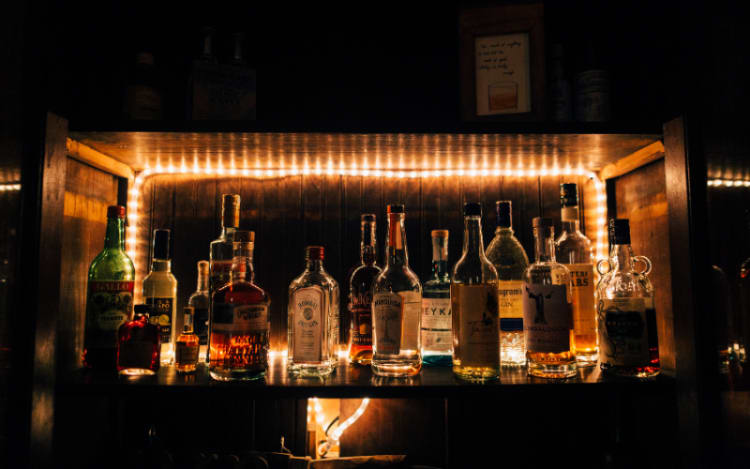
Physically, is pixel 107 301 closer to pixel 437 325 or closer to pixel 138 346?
pixel 138 346

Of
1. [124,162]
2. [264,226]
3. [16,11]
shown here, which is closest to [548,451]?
[264,226]

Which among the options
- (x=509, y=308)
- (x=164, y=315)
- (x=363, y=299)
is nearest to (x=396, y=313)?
(x=363, y=299)

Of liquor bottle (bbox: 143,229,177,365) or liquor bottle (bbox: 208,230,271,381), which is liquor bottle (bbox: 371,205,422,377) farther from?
liquor bottle (bbox: 143,229,177,365)

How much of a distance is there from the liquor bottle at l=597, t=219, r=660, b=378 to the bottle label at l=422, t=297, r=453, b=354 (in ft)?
1.15

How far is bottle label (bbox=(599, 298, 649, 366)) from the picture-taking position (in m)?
0.99

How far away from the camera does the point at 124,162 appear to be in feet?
4.20

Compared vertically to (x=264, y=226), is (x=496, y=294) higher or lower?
lower

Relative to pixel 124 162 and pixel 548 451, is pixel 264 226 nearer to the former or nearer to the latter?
pixel 124 162

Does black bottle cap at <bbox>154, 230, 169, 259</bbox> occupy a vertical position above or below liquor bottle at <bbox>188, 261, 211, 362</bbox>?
above

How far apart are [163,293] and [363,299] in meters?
0.53

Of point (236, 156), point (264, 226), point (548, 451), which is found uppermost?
point (236, 156)

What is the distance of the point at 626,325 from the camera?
3.28 feet

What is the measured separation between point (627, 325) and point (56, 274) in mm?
1233

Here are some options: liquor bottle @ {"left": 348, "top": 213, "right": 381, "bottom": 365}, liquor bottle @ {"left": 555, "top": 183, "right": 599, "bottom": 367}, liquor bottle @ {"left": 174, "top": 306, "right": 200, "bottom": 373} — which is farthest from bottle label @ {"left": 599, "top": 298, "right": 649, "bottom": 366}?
liquor bottle @ {"left": 174, "top": 306, "right": 200, "bottom": 373}
